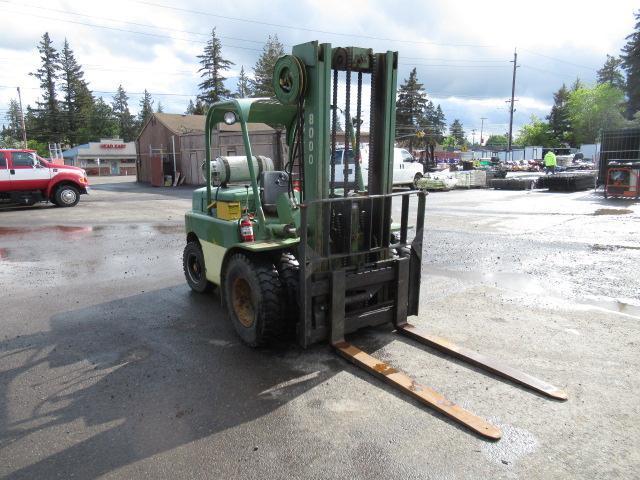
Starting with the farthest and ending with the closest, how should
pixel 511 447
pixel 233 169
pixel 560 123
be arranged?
1. pixel 560 123
2. pixel 233 169
3. pixel 511 447

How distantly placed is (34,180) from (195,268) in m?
15.0

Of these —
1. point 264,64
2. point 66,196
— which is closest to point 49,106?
point 264,64

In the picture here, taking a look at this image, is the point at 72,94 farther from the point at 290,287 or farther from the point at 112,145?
the point at 290,287

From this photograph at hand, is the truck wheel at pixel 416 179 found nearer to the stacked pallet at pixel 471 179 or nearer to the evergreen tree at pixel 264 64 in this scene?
the stacked pallet at pixel 471 179

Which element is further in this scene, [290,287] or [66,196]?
[66,196]

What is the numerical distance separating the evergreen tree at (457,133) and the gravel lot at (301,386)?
129907mm

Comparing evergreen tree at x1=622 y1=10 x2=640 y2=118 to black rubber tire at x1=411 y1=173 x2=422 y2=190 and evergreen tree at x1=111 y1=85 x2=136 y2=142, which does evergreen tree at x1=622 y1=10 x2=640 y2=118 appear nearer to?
black rubber tire at x1=411 y1=173 x2=422 y2=190

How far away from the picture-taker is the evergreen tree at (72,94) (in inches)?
3054

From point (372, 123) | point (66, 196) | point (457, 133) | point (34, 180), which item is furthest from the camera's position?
point (457, 133)

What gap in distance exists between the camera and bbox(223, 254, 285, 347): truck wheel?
4520mm

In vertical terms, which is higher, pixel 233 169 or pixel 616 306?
pixel 233 169

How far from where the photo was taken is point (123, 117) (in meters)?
103

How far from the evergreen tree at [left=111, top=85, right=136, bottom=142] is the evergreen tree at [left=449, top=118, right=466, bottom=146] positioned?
8130 cm

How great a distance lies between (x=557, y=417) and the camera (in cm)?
356
